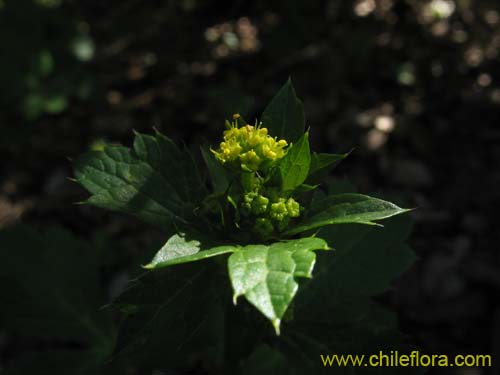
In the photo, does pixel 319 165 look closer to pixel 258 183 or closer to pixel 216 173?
pixel 258 183

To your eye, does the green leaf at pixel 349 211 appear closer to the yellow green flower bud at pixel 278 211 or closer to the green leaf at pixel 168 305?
the yellow green flower bud at pixel 278 211

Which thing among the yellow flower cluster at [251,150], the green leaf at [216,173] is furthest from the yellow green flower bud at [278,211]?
the green leaf at [216,173]

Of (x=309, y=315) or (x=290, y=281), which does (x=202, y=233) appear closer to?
(x=290, y=281)

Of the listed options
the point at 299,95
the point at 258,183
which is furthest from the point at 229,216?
the point at 299,95

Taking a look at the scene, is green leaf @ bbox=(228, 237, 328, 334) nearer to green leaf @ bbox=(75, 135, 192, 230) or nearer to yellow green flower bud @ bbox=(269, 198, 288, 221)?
yellow green flower bud @ bbox=(269, 198, 288, 221)

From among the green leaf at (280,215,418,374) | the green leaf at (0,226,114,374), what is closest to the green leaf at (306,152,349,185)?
the green leaf at (280,215,418,374)

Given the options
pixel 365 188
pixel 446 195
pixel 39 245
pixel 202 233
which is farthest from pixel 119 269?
pixel 446 195
